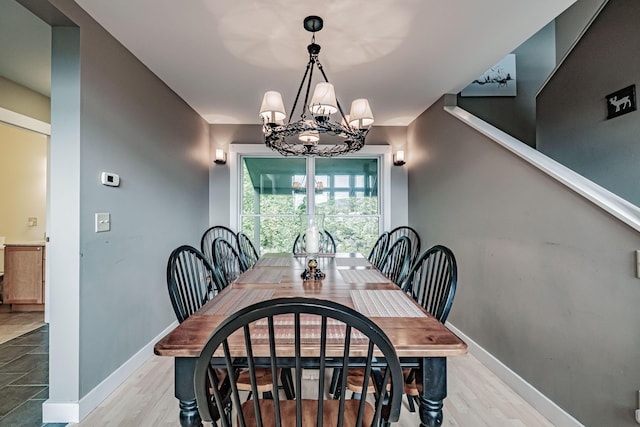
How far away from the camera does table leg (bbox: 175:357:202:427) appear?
3.43ft

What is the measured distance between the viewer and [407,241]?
2.49m

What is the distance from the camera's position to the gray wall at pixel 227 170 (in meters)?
4.44

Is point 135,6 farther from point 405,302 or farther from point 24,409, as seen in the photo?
point 24,409

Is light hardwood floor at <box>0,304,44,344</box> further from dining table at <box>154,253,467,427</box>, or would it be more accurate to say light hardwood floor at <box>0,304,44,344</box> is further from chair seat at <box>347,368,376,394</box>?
chair seat at <box>347,368,376,394</box>

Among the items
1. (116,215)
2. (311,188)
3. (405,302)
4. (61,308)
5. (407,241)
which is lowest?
(61,308)

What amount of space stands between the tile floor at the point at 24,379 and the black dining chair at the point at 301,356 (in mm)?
1604

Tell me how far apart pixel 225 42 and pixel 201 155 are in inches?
81.7

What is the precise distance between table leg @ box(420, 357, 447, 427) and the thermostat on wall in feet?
7.16

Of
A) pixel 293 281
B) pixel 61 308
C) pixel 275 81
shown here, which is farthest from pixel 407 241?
pixel 61 308

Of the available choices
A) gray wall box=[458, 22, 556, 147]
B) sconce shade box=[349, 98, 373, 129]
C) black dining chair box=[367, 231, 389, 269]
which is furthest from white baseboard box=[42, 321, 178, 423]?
gray wall box=[458, 22, 556, 147]

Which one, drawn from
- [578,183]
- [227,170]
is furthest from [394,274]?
[227,170]

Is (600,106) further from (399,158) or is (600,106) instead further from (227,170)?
(227,170)

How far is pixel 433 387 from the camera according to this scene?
111 centimetres

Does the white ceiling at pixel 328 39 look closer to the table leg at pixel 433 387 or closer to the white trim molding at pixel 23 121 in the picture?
the white trim molding at pixel 23 121
